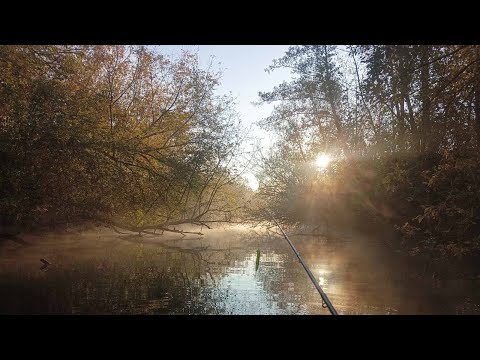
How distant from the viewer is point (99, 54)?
367 inches

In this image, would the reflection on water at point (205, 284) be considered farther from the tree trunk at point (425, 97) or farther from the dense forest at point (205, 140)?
the tree trunk at point (425, 97)

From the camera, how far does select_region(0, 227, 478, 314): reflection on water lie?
5.30m

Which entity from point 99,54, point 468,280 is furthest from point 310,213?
point 99,54

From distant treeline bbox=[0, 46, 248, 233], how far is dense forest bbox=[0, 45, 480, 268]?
0.03 metres

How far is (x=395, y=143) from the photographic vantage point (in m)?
8.20

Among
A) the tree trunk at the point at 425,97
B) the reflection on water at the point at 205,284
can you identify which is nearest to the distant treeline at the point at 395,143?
the tree trunk at the point at 425,97

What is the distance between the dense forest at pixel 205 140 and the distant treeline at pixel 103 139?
0.03 metres

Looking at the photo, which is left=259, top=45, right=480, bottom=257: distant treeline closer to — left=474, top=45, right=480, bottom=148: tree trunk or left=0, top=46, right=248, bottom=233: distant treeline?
left=474, top=45, right=480, bottom=148: tree trunk

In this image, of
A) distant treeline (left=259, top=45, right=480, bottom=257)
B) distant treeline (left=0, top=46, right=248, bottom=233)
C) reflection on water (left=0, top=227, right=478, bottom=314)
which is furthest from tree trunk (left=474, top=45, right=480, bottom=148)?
distant treeline (left=0, top=46, right=248, bottom=233)

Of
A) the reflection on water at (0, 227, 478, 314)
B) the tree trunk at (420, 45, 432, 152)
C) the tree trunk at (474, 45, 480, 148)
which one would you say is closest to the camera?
the tree trunk at (474, 45, 480, 148)

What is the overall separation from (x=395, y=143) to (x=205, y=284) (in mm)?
5146

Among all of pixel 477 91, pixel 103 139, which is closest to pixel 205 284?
pixel 103 139

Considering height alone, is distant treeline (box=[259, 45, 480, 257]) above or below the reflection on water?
above

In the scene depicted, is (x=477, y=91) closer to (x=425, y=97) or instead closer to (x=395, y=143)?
(x=425, y=97)
